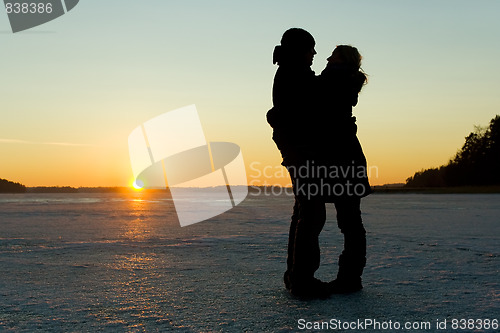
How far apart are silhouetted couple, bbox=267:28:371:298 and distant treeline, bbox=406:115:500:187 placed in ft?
208

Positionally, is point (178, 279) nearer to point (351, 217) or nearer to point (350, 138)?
point (351, 217)

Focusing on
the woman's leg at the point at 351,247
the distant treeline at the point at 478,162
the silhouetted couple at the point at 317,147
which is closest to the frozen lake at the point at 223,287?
the woman's leg at the point at 351,247

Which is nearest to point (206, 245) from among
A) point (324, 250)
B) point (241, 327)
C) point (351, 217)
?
point (324, 250)

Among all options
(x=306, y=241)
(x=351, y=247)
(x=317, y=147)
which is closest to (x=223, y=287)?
(x=306, y=241)

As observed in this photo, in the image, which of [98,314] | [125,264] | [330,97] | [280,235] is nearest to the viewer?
[98,314]

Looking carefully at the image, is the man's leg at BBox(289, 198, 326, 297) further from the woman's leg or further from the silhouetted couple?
the woman's leg

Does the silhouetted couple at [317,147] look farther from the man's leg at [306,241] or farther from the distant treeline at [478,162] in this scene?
the distant treeline at [478,162]

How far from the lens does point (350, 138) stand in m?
3.44

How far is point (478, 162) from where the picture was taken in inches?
2457

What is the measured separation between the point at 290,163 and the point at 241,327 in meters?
1.30

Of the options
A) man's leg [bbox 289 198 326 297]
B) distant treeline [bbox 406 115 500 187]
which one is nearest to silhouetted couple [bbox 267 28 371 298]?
man's leg [bbox 289 198 326 297]

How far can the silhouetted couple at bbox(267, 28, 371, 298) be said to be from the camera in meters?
3.32

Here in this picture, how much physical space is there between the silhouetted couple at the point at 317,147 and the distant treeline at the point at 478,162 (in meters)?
63.3

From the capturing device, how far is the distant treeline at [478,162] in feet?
200
